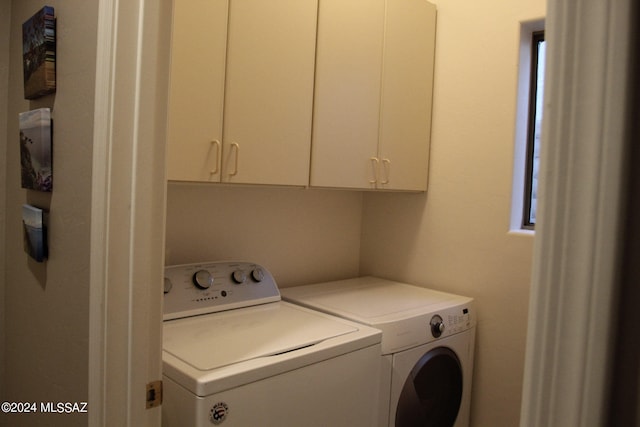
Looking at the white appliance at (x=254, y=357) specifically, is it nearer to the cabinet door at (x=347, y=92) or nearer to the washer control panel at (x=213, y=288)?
the washer control panel at (x=213, y=288)

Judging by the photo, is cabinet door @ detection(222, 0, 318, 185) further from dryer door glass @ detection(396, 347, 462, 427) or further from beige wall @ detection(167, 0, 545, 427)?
dryer door glass @ detection(396, 347, 462, 427)

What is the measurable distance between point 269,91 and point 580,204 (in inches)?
53.9

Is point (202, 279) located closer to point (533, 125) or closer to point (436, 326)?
point (436, 326)

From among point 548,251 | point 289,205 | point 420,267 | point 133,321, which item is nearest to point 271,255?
point 289,205

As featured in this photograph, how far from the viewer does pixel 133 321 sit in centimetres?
102

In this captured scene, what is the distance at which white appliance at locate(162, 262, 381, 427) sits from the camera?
1.17 meters

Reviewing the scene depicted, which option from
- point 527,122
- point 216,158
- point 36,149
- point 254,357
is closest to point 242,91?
point 216,158

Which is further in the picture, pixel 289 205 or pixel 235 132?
pixel 289 205

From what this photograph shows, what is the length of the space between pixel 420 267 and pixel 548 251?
192 centimetres

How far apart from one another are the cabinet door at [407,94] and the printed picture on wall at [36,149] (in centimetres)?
132

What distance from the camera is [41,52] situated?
121cm

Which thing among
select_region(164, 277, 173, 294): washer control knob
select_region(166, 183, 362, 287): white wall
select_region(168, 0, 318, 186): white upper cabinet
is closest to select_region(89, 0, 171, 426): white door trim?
select_region(168, 0, 318, 186): white upper cabinet

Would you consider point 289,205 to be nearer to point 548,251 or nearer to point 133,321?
point 133,321

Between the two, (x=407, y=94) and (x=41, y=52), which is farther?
(x=407, y=94)
